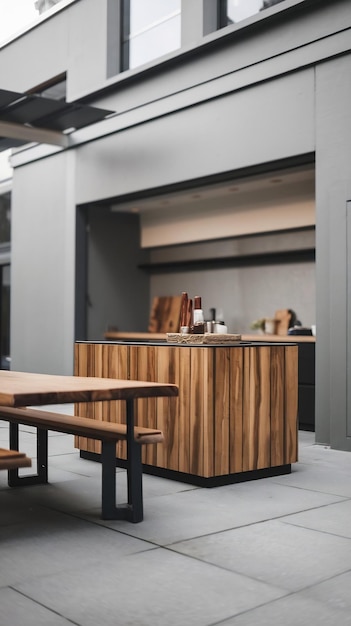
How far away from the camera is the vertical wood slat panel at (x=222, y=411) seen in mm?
4469

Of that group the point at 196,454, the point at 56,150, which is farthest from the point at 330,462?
the point at 56,150

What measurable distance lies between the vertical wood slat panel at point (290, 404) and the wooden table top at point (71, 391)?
151cm

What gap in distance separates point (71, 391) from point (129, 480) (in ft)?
2.43

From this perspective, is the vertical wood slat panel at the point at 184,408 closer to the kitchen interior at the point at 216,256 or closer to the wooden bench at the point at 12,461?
the wooden bench at the point at 12,461

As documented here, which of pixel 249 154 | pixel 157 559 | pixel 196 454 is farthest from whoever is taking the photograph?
pixel 249 154

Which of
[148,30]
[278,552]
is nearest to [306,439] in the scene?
[278,552]

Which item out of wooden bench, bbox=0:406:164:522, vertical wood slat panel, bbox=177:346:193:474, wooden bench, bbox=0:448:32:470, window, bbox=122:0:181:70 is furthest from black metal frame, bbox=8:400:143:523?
window, bbox=122:0:181:70

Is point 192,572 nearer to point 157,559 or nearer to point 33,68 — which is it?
point 157,559

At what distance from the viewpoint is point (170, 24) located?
8398mm

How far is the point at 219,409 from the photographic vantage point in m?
4.48

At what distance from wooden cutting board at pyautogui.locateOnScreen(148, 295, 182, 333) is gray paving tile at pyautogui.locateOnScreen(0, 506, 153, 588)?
20.5ft

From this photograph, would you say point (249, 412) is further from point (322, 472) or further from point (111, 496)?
point (111, 496)

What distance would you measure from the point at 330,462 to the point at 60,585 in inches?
123

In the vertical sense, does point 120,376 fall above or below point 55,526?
above
